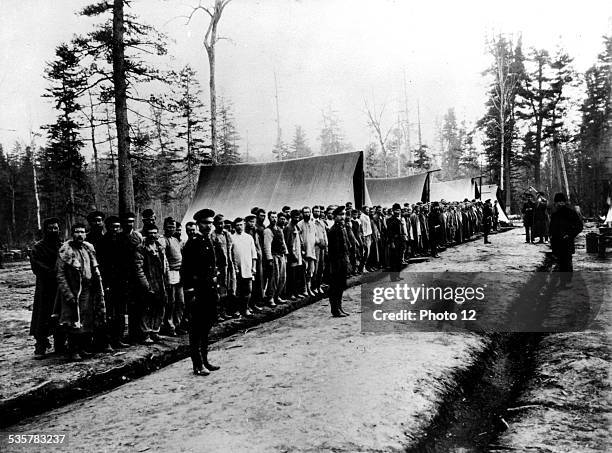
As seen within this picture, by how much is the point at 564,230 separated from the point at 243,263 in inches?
231

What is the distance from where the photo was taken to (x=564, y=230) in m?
7.67

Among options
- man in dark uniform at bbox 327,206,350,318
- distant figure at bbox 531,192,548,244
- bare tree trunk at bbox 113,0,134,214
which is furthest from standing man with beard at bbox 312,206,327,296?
distant figure at bbox 531,192,548,244

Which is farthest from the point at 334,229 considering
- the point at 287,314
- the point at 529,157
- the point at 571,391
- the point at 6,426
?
the point at 529,157

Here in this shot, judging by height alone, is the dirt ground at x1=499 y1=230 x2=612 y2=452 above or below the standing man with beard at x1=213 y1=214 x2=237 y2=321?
below

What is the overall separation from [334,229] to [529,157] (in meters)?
32.5

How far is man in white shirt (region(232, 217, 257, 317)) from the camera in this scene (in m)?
7.04

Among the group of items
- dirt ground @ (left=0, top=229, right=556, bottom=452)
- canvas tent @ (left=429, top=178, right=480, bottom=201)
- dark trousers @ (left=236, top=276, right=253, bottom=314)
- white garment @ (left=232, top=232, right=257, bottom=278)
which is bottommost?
dirt ground @ (left=0, top=229, right=556, bottom=452)

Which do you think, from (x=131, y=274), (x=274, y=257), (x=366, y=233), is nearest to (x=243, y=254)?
(x=274, y=257)

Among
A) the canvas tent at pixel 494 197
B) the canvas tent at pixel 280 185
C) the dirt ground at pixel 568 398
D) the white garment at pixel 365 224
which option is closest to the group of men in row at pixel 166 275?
the white garment at pixel 365 224

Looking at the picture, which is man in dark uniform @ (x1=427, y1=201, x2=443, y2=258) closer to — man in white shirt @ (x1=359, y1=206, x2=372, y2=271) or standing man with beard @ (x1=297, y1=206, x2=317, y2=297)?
man in white shirt @ (x1=359, y1=206, x2=372, y2=271)

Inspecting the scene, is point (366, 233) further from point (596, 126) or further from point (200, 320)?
point (596, 126)

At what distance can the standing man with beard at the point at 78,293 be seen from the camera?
4.90 m

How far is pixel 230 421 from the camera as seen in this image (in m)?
3.30

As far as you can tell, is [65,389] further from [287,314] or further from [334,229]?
[334,229]
